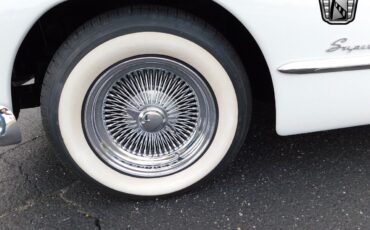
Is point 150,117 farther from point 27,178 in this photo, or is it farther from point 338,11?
point 338,11

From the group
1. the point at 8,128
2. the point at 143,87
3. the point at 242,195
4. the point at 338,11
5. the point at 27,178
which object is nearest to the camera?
the point at 338,11

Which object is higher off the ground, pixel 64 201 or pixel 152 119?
pixel 152 119

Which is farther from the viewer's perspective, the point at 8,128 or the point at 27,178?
the point at 27,178

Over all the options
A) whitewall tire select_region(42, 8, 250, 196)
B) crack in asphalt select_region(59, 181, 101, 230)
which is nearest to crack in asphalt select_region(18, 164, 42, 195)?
crack in asphalt select_region(59, 181, 101, 230)

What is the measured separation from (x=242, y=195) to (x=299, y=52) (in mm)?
739

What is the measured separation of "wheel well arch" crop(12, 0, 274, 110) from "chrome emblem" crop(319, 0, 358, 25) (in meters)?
0.31

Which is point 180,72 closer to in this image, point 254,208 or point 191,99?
point 191,99

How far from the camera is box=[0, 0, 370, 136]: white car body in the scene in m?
1.65

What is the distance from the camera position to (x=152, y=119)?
78.9 inches

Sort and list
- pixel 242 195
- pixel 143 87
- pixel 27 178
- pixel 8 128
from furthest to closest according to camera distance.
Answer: pixel 27 178 → pixel 242 195 → pixel 143 87 → pixel 8 128

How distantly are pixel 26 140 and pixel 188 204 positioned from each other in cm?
112

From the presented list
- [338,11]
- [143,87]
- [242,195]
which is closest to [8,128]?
[143,87]

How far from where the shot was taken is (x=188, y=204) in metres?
2.05

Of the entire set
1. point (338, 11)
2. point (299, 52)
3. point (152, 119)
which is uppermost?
point (338, 11)
